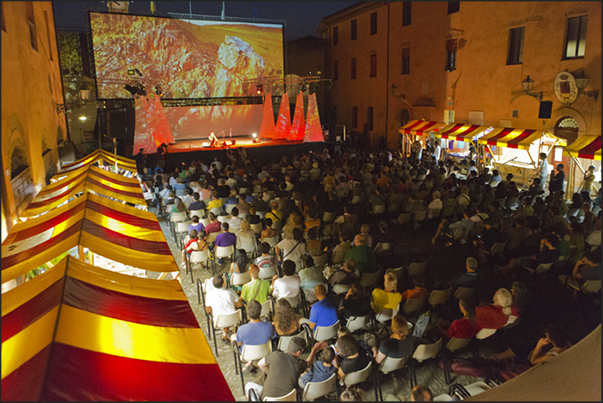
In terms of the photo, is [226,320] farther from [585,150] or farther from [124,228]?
[585,150]

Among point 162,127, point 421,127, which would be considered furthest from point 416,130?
point 162,127

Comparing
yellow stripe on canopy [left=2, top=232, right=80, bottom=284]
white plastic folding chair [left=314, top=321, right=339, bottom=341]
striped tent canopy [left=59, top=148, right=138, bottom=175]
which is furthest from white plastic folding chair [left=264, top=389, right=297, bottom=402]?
striped tent canopy [left=59, top=148, right=138, bottom=175]

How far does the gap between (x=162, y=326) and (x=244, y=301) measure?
1.90 meters

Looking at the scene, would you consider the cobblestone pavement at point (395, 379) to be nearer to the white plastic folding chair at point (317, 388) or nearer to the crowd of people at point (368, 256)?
the crowd of people at point (368, 256)

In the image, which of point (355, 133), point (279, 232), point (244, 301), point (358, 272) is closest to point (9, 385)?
point (244, 301)

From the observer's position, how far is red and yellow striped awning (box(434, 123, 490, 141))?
16.6 meters

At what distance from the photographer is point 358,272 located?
6.40 m

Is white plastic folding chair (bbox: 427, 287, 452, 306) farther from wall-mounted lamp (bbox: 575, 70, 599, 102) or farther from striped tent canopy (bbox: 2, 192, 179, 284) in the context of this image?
wall-mounted lamp (bbox: 575, 70, 599, 102)

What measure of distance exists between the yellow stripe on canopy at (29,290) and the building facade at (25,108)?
2111mm

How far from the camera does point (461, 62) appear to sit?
18.3 meters

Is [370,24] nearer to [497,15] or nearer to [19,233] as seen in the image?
[497,15]

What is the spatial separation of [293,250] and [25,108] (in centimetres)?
536

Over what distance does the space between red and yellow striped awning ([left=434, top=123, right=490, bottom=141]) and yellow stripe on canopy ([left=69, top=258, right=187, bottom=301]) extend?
14932mm

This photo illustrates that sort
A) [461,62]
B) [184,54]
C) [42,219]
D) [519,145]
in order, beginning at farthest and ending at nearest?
[184,54]
[461,62]
[519,145]
[42,219]
